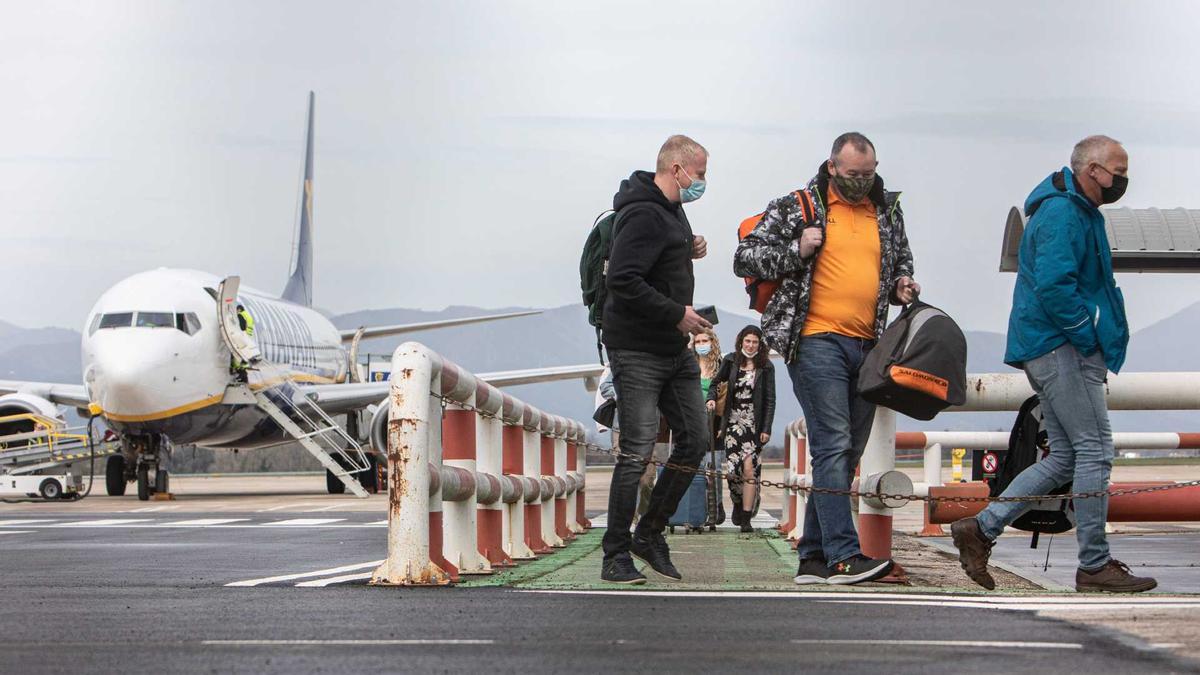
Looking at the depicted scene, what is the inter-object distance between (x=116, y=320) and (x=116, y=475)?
4351 mm

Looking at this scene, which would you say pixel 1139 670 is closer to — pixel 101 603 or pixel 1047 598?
pixel 1047 598

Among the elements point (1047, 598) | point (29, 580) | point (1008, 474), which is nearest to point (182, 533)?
point (29, 580)

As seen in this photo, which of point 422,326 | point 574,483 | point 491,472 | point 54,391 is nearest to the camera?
point 491,472

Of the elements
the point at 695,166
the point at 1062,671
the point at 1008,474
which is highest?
the point at 695,166

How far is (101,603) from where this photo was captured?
6.46 metres

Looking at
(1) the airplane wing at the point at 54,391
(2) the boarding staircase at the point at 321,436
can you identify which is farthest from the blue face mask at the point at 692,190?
(1) the airplane wing at the point at 54,391

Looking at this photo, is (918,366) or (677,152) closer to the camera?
(918,366)

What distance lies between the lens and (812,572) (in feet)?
25.3

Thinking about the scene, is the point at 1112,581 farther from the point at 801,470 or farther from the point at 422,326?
the point at 422,326

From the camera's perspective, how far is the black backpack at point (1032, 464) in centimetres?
766

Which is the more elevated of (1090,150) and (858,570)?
(1090,150)

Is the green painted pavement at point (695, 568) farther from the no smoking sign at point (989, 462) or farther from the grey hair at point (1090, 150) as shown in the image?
the grey hair at point (1090, 150)

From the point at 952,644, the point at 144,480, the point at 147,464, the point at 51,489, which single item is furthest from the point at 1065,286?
the point at 51,489

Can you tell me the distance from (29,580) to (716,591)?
318cm
